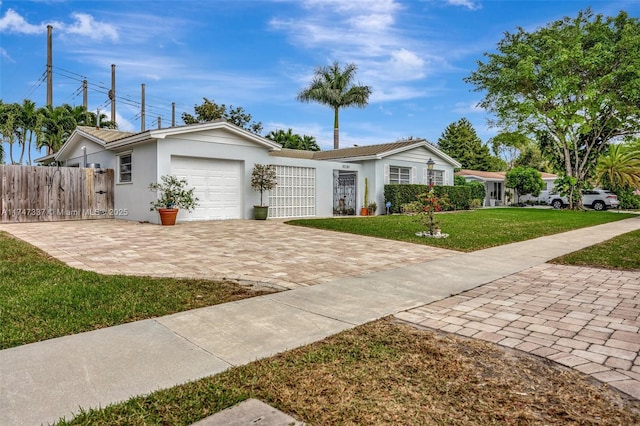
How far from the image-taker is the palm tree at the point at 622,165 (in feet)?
82.3

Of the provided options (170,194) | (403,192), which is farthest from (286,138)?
(170,194)

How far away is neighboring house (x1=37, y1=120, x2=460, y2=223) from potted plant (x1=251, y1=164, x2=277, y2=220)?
327 millimetres

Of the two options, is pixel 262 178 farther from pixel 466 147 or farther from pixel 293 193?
pixel 466 147

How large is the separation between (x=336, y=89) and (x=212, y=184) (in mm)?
18994

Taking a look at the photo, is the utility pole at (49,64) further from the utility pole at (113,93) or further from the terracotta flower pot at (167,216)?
the terracotta flower pot at (167,216)

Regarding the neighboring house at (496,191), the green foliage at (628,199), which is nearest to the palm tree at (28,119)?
the neighboring house at (496,191)

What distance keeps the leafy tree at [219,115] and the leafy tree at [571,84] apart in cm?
1946

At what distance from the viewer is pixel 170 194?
1312 cm

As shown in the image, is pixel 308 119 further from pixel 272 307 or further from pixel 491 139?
pixel 272 307

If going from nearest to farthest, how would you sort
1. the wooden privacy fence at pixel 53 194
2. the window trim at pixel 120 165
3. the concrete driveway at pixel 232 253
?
1. the concrete driveway at pixel 232 253
2. the wooden privacy fence at pixel 53 194
3. the window trim at pixel 120 165

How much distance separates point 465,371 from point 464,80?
30.3 metres

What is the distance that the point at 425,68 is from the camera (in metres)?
20.7

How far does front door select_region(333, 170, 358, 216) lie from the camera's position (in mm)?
19781

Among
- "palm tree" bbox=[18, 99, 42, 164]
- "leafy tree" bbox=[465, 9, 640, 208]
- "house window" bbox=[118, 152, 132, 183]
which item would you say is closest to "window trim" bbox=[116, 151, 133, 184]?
"house window" bbox=[118, 152, 132, 183]
